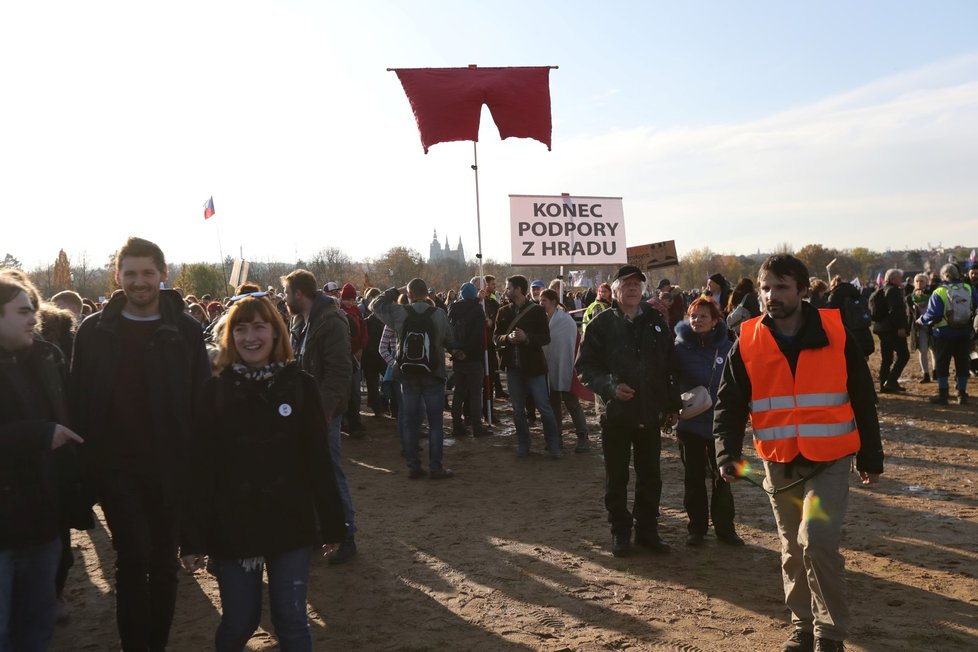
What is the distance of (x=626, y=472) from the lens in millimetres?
6047

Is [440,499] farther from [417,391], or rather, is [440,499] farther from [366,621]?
[366,621]

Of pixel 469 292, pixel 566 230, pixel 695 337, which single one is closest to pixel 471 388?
pixel 469 292

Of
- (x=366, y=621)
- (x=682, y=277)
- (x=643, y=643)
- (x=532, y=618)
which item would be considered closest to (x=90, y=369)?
(x=366, y=621)

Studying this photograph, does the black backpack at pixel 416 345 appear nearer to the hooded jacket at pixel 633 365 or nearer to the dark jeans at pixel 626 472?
the hooded jacket at pixel 633 365

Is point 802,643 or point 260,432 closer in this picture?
point 260,432

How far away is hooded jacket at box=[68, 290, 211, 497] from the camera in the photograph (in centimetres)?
391

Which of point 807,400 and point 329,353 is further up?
point 329,353

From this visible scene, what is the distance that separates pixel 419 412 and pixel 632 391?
3.67 metres

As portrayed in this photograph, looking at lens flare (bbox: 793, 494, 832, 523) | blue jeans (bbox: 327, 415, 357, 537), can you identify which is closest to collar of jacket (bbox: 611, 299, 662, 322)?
lens flare (bbox: 793, 494, 832, 523)

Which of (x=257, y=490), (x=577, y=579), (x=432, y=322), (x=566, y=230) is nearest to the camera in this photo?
(x=257, y=490)

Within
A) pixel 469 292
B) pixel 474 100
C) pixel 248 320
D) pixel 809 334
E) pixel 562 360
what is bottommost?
pixel 562 360

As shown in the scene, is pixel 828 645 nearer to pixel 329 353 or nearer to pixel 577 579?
pixel 577 579

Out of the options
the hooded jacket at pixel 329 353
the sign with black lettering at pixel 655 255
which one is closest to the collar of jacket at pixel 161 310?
the hooded jacket at pixel 329 353

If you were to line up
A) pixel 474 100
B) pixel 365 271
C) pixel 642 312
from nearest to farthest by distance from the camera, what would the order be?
pixel 642 312 < pixel 474 100 < pixel 365 271
